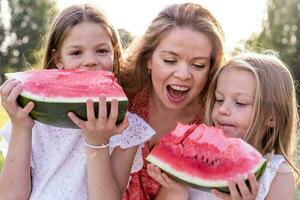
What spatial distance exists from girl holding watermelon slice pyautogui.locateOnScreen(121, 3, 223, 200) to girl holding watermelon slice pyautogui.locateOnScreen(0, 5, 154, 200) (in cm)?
23

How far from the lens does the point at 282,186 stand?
2.95 m

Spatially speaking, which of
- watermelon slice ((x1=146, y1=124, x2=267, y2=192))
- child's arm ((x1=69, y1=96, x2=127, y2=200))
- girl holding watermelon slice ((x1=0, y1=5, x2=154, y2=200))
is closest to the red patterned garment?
girl holding watermelon slice ((x1=0, y1=5, x2=154, y2=200))

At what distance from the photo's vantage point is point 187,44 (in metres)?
3.24

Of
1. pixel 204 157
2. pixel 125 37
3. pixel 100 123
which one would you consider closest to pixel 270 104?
pixel 204 157

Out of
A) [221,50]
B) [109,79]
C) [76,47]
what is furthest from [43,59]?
[221,50]

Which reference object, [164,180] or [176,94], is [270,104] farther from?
[164,180]

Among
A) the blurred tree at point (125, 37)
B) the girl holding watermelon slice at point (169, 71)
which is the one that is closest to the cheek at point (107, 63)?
the girl holding watermelon slice at point (169, 71)

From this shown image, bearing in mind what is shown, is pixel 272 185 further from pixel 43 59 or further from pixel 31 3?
pixel 31 3

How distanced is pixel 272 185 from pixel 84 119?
39.9 inches

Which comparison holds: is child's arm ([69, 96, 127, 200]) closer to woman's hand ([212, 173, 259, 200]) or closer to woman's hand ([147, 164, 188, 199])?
woman's hand ([147, 164, 188, 199])

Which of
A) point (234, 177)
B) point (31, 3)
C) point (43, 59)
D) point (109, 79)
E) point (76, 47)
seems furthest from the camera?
point (31, 3)

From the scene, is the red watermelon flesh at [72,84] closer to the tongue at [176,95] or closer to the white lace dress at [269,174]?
the tongue at [176,95]

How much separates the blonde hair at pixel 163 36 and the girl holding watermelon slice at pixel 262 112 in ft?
0.68

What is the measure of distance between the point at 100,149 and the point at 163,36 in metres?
0.90
